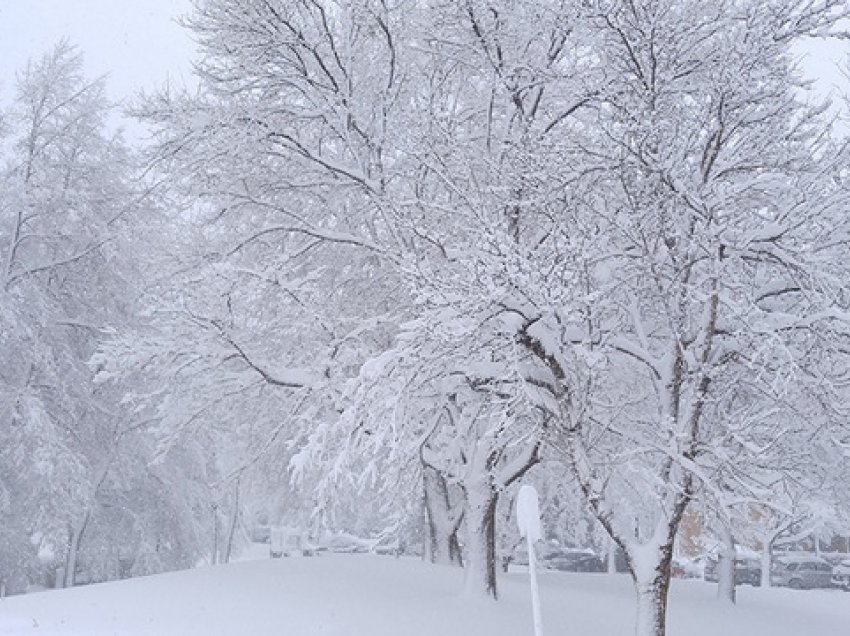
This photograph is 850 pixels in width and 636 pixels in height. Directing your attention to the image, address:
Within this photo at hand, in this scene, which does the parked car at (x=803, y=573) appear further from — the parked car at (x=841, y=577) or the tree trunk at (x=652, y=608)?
the tree trunk at (x=652, y=608)

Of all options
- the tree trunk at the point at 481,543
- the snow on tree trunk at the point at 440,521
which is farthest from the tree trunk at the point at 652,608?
the snow on tree trunk at the point at 440,521

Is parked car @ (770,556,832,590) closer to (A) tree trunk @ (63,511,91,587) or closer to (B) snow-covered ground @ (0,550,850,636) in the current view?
(B) snow-covered ground @ (0,550,850,636)

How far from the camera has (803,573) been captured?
33.8 m

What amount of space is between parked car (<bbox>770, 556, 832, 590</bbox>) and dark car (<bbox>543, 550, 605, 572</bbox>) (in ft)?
23.0

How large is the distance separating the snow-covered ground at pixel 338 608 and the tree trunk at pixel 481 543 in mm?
289

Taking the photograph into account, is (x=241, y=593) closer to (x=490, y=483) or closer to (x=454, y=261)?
(x=490, y=483)

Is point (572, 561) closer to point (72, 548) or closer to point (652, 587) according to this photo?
point (72, 548)

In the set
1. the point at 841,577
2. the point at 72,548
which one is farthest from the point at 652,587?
the point at 841,577

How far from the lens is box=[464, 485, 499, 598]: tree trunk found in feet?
41.5

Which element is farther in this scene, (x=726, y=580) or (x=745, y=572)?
(x=745, y=572)

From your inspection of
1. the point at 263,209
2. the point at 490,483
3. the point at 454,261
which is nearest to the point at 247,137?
the point at 263,209

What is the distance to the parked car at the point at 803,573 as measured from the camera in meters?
33.6

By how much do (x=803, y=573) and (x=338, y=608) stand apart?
91.6 feet

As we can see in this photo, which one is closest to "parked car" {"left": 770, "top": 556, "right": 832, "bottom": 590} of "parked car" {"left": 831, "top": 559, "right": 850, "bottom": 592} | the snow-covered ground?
"parked car" {"left": 831, "top": 559, "right": 850, "bottom": 592}
